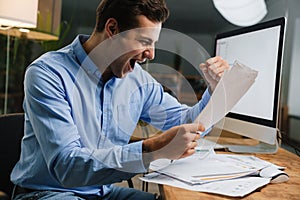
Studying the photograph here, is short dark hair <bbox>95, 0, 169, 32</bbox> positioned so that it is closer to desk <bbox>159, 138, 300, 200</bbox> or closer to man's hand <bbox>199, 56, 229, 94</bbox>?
man's hand <bbox>199, 56, 229, 94</bbox>

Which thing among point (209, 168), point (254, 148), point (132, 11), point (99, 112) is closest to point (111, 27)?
point (132, 11)

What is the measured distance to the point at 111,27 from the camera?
1062mm

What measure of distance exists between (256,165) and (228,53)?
662 millimetres

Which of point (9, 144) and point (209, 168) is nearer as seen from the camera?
point (209, 168)

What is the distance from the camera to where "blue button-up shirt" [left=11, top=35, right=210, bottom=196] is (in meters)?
0.88

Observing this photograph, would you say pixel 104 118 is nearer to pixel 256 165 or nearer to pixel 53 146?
pixel 53 146

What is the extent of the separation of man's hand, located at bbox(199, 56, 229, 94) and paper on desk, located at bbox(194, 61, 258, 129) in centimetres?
10

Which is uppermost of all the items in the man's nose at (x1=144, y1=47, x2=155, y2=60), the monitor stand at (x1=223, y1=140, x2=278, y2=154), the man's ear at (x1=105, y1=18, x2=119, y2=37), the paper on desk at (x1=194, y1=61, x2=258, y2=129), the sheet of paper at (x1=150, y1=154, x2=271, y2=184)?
the man's ear at (x1=105, y1=18, x2=119, y2=37)

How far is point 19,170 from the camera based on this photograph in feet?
3.58

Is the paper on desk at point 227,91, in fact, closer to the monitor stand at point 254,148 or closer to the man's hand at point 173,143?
the man's hand at point 173,143

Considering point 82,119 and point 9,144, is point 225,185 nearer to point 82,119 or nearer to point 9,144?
point 82,119

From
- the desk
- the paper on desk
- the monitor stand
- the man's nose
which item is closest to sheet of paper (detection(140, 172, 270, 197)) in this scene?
the desk

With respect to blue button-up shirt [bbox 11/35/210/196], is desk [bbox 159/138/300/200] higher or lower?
lower

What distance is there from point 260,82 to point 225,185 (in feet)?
1.95
